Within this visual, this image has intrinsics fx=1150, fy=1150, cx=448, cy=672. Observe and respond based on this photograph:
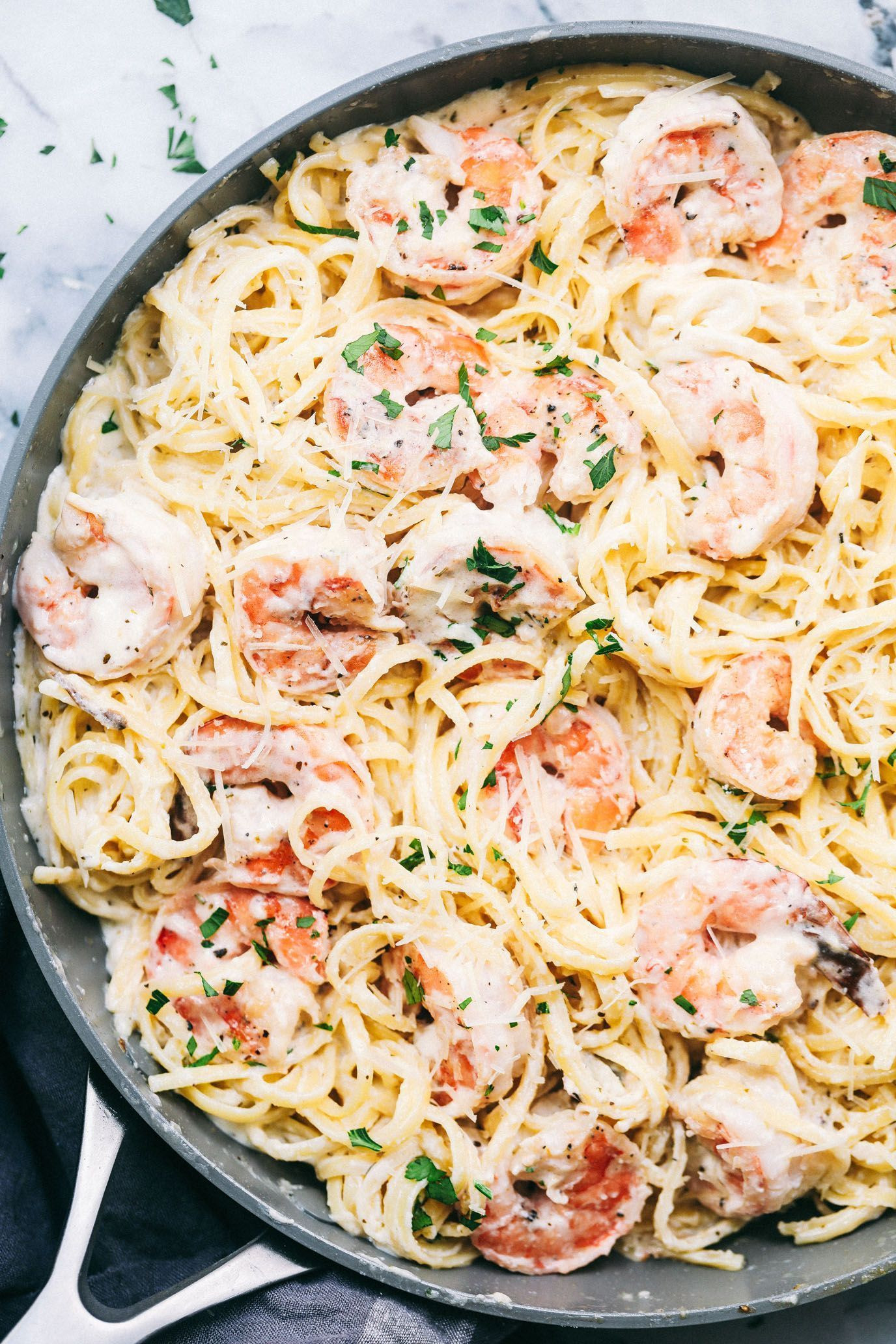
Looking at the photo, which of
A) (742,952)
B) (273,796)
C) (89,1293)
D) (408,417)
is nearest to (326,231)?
(408,417)

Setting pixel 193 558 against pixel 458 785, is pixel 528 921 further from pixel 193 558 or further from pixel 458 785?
pixel 193 558

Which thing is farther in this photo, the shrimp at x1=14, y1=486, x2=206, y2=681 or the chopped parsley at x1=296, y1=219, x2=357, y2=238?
the chopped parsley at x1=296, y1=219, x2=357, y2=238

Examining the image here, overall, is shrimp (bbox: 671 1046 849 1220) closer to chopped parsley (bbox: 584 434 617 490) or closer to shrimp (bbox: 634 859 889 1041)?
shrimp (bbox: 634 859 889 1041)

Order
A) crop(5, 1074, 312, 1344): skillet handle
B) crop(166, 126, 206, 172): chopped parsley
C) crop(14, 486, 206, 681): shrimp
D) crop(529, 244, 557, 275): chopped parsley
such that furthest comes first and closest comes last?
crop(166, 126, 206, 172): chopped parsley → crop(529, 244, 557, 275): chopped parsley → crop(14, 486, 206, 681): shrimp → crop(5, 1074, 312, 1344): skillet handle

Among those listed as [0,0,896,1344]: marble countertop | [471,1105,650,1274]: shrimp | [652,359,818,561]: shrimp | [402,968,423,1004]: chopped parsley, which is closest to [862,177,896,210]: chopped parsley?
[652,359,818,561]: shrimp

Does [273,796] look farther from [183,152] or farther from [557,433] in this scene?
[183,152]

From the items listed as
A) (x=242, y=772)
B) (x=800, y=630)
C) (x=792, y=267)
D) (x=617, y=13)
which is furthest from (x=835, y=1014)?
(x=617, y=13)

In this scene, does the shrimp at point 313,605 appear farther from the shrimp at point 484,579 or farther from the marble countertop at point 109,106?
the marble countertop at point 109,106

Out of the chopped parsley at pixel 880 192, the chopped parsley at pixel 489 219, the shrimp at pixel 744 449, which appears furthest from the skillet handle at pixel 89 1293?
the chopped parsley at pixel 880 192
